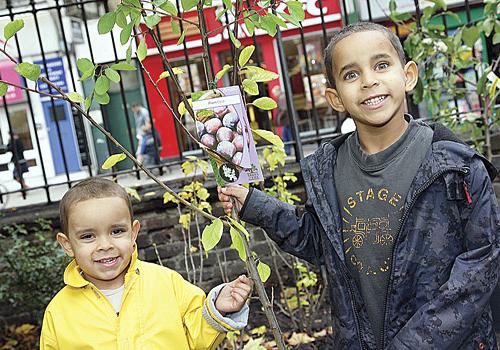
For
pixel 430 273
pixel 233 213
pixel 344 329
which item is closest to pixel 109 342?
pixel 233 213

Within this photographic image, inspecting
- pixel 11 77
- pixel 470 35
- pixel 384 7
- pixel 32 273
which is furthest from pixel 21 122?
pixel 470 35

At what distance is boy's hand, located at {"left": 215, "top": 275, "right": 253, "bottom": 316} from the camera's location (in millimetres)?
1964

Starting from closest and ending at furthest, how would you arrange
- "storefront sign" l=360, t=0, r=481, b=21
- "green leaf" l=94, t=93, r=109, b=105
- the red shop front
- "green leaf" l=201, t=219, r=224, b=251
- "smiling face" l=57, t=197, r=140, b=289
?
"green leaf" l=201, t=219, r=224, b=251
"green leaf" l=94, t=93, r=109, b=105
"smiling face" l=57, t=197, r=140, b=289
"storefront sign" l=360, t=0, r=481, b=21
the red shop front

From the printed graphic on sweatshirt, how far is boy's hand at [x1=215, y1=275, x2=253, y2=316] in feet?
1.01

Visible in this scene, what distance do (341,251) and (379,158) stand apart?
0.94ft

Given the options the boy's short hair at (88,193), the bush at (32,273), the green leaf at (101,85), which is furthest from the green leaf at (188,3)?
the bush at (32,273)

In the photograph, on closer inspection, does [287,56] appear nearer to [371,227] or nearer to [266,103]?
[266,103]

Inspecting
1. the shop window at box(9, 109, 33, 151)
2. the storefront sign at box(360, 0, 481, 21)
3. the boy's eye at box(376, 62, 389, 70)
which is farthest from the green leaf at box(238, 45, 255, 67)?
the shop window at box(9, 109, 33, 151)

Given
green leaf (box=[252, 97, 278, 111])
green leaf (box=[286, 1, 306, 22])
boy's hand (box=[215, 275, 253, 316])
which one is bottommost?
boy's hand (box=[215, 275, 253, 316])

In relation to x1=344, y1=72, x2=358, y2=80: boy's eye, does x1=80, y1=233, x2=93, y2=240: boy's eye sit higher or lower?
lower

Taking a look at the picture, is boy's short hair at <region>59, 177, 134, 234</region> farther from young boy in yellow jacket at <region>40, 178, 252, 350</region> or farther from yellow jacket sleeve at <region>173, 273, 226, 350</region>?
yellow jacket sleeve at <region>173, 273, 226, 350</region>

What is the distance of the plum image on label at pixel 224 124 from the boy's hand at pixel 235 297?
0.36m

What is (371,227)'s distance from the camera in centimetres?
187

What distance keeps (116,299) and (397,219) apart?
2.95ft
